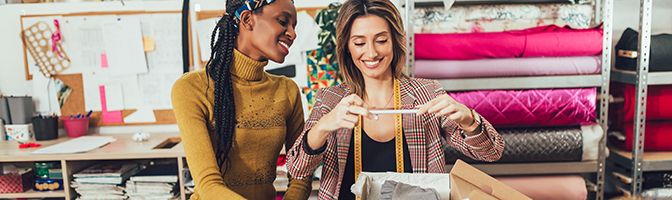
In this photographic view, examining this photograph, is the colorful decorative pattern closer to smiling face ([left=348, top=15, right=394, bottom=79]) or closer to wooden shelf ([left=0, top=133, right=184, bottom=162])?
wooden shelf ([left=0, top=133, right=184, bottom=162])

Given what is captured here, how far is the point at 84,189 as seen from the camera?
7.17 feet

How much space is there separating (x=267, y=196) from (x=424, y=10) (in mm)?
1379

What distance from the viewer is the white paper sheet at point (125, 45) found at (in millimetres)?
2477

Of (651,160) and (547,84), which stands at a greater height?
(547,84)

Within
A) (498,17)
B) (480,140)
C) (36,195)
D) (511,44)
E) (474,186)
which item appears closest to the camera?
(474,186)

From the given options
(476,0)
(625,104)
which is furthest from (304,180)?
Answer: (625,104)

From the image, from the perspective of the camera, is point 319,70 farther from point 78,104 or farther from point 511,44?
point 78,104

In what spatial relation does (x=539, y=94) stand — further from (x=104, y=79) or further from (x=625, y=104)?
(x=104, y=79)

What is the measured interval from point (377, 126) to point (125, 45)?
1.67m

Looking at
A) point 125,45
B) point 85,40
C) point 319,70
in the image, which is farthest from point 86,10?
point 319,70

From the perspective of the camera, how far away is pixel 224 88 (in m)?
1.23

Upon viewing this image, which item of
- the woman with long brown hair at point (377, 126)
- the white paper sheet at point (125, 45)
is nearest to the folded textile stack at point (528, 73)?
the woman with long brown hair at point (377, 126)

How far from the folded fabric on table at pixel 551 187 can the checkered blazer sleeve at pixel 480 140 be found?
0.93 meters

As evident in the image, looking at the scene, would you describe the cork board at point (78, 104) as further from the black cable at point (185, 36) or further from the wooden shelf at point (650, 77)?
the wooden shelf at point (650, 77)
